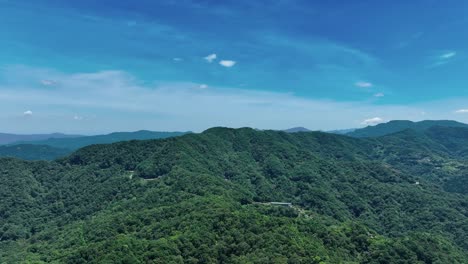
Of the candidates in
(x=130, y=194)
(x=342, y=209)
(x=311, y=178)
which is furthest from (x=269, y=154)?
(x=130, y=194)

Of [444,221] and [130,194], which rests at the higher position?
[130,194]

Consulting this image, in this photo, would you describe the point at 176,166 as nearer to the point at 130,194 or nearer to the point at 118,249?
the point at 130,194

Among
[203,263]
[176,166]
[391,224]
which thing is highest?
[176,166]

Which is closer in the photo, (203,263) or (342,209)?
(203,263)

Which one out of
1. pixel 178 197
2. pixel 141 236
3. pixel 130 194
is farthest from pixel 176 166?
pixel 141 236

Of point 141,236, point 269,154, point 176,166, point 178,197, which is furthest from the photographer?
point 269,154

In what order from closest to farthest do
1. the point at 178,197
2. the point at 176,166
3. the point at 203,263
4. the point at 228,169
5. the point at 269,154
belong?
the point at 203,263
the point at 178,197
the point at 176,166
the point at 228,169
the point at 269,154
